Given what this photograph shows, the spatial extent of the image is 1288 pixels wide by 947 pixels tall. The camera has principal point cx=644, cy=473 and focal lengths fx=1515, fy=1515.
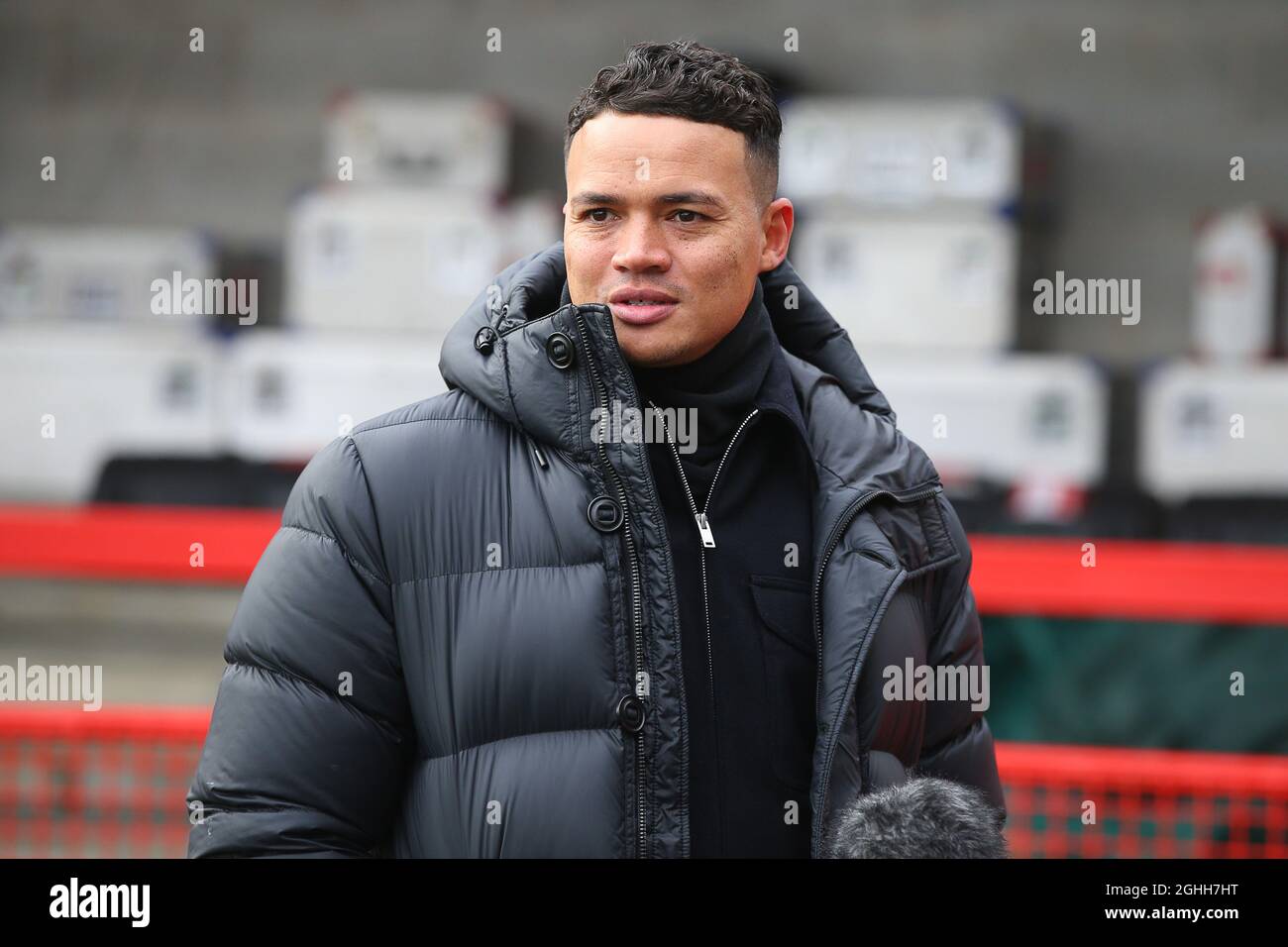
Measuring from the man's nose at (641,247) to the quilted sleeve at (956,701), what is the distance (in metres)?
0.46

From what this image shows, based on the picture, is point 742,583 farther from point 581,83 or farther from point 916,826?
point 581,83

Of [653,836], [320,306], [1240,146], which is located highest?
[1240,146]

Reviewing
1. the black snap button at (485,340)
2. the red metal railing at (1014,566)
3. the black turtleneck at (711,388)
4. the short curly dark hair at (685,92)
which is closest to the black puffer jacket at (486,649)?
the black snap button at (485,340)

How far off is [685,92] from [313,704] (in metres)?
0.70

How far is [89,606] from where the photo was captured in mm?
4809

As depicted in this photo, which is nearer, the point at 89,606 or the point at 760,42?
the point at 89,606

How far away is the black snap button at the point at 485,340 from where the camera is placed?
1529mm

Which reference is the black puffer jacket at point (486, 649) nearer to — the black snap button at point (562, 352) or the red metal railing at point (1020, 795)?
the black snap button at point (562, 352)

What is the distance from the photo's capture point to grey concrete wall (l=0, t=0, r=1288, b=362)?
6.50m
